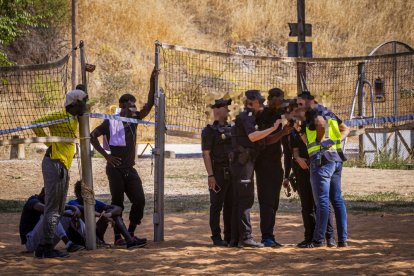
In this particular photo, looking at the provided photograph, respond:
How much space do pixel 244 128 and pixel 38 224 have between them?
8.31ft

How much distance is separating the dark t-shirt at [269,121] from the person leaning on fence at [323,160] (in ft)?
1.23

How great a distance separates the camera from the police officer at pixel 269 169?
10352mm

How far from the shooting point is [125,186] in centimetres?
1078

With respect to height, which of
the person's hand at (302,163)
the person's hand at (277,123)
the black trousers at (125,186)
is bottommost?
the black trousers at (125,186)

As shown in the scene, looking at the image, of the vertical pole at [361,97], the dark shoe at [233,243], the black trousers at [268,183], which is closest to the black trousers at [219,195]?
the dark shoe at [233,243]

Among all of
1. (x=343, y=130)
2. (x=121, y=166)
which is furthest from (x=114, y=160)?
(x=343, y=130)

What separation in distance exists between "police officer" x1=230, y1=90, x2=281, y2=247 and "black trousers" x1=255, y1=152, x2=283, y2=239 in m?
0.13

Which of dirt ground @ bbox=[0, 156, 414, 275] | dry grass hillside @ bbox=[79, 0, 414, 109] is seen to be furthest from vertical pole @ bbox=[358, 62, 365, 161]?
dry grass hillside @ bbox=[79, 0, 414, 109]

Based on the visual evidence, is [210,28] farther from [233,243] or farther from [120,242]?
[233,243]

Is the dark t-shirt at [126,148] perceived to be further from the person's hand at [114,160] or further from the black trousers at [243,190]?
the black trousers at [243,190]

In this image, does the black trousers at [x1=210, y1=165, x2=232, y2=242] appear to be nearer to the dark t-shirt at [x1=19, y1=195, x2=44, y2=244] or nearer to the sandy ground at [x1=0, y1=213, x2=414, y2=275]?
the sandy ground at [x1=0, y1=213, x2=414, y2=275]

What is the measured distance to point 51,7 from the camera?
41.0m

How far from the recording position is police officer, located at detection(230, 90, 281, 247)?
33.6 feet

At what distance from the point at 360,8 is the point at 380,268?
4301 centimetres
